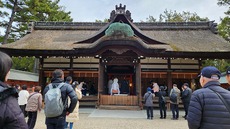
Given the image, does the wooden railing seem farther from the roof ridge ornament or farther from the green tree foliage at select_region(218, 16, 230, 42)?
the green tree foliage at select_region(218, 16, 230, 42)

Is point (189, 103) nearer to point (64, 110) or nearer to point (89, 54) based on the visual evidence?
point (64, 110)

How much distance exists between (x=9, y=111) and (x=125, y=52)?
1073 centimetres

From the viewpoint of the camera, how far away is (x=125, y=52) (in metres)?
12.1

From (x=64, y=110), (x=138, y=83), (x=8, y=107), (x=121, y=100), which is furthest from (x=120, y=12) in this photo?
(x=8, y=107)

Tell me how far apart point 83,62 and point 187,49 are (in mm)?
7491

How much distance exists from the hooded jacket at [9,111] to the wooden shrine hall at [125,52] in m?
9.77

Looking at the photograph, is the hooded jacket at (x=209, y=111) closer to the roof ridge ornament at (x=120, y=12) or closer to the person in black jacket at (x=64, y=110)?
the person in black jacket at (x=64, y=110)

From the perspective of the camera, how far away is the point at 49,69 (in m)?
14.0

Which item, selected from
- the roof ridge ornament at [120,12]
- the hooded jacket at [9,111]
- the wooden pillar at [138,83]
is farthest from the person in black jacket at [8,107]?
the roof ridge ornament at [120,12]

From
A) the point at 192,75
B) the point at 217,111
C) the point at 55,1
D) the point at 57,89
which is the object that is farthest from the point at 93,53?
the point at 55,1

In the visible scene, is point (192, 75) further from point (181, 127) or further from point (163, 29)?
point (181, 127)

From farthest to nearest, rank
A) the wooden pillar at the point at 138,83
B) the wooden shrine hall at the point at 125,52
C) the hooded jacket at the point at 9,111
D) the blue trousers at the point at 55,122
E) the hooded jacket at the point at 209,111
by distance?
the wooden shrine hall at the point at 125,52
the wooden pillar at the point at 138,83
the blue trousers at the point at 55,122
the hooded jacket at the point at 209,111
the hooded jacket at the point at 9,111

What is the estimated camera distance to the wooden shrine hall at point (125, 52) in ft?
37.9

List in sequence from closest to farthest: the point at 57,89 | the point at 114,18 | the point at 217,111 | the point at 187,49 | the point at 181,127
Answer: the point at 217,111 → the point at 57,89 → the point at 181,127 → the point at 187,49 → the point at 114,18
